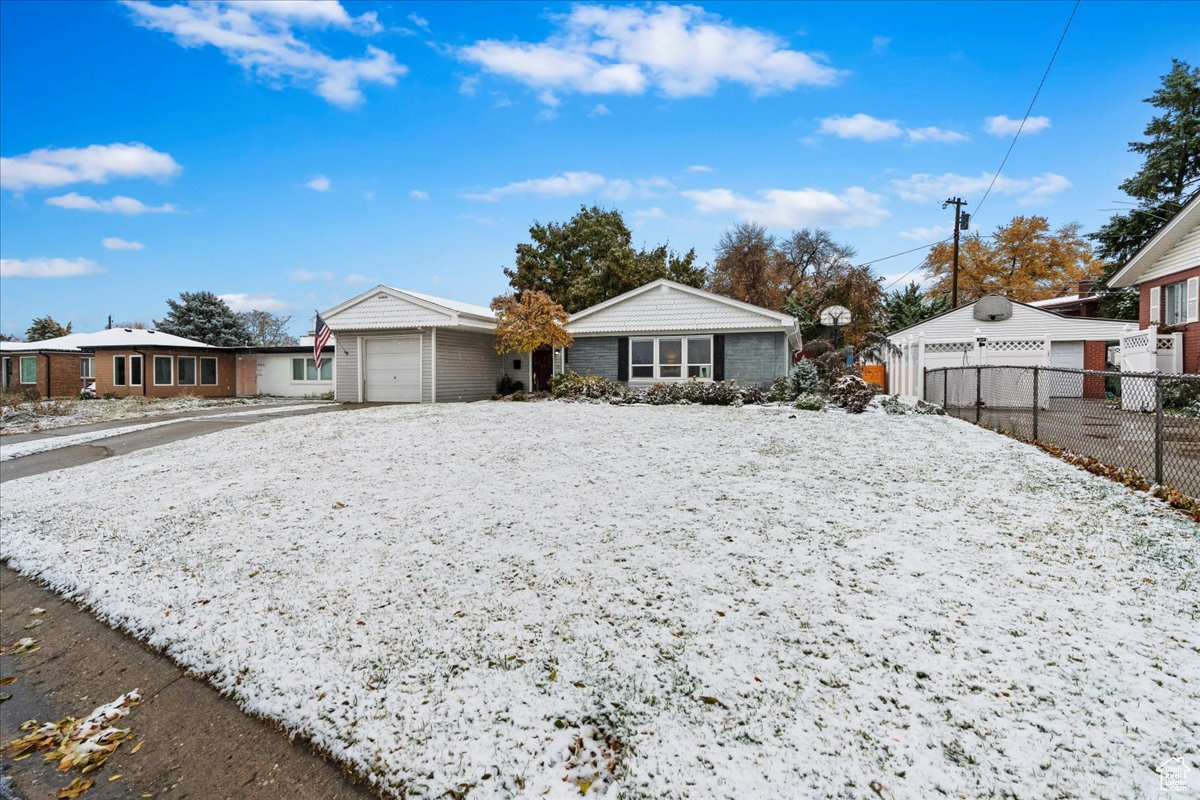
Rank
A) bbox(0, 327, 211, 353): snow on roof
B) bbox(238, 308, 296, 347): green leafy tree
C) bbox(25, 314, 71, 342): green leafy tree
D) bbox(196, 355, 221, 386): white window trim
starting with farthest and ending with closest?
1. bbox(238, 308, 296, 347): green leafy tree
2. bbox(25, 314, 71, 342): green leafy tree
3. bbox(196, 355, 221, 386): white window trim
4. bbox(0, 327, 211, 353): snow on roof

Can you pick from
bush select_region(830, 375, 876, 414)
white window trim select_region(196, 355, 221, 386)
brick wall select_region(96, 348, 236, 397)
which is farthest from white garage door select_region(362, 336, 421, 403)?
bush select_region(830, 375, 876, 414)

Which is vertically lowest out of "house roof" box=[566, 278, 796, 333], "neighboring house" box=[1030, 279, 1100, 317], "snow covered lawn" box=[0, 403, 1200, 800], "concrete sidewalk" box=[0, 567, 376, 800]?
"concrete sidewalk" box=[0, 567, 376, 800]

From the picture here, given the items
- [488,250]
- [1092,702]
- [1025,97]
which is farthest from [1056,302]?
[1092,702]

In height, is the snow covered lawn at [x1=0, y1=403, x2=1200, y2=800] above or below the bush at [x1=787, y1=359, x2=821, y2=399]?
below

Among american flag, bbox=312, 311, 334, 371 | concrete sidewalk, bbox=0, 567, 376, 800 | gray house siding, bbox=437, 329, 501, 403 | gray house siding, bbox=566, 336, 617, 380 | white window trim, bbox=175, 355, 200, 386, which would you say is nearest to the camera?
concrete sidewalk, bbox=0, 567, 376, 800

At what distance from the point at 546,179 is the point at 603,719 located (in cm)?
1995

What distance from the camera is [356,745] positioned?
2594 mm

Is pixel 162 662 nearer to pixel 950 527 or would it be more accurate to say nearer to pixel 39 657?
pixel 39 657

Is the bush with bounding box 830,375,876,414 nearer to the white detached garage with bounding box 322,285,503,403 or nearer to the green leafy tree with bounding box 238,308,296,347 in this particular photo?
the white detached garage with bounding box 322,285,503,403

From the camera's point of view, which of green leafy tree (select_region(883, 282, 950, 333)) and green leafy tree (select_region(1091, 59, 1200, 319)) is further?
green leafy tree (select_region(883, 282, 950, 333))

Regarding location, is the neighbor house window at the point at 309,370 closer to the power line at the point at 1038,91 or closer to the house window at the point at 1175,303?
the power line at the point at 1038,91

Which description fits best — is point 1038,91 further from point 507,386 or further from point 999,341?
point 507,386

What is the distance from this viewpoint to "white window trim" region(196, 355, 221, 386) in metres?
25.8

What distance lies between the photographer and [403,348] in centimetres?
1858
